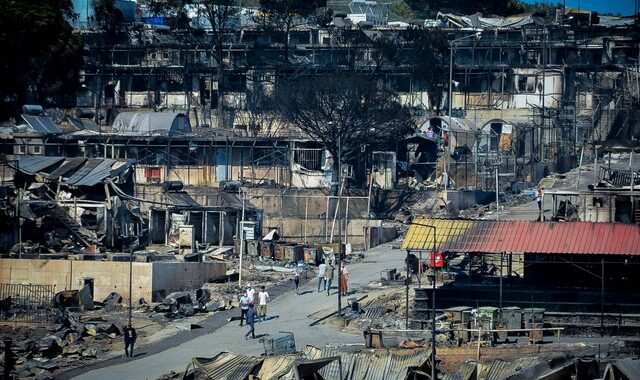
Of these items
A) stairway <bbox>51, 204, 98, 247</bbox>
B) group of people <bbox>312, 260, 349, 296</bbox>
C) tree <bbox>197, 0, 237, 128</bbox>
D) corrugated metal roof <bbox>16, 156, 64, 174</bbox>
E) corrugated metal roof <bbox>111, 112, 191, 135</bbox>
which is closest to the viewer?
group of people <bbox>312, 260, 349, 296</bbox>

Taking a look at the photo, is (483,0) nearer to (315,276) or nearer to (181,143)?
(181,143)

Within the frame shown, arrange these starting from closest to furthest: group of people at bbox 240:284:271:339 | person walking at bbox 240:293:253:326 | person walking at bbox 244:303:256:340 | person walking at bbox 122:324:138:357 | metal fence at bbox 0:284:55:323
→ 1. person walking at bbox 122:324:138:357
2. person walking at bbox 244:303:256:340
3. group of people at bbox 240:284:271:339
4. person walking at bbox 240:293:253:326
5. metal fence at bbox 0:284:55:323

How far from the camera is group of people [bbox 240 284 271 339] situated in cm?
4831

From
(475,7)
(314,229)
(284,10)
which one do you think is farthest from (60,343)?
(475,7)

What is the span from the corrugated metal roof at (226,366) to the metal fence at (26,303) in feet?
36.6

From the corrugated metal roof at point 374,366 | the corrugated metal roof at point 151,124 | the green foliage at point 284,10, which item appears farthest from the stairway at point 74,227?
the green foliage at point 284,10

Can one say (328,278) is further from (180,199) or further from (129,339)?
(180,199)

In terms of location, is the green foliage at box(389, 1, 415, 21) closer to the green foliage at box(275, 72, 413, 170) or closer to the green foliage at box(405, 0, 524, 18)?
the green foliage at box(405, 0, 524, 18)

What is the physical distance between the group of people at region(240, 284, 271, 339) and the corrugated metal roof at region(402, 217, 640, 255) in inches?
184

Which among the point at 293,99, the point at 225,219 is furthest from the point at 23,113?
the point at 225,219

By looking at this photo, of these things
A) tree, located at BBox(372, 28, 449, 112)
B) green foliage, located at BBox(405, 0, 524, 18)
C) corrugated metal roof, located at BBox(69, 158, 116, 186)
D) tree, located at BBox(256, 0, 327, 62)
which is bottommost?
corrugated metal roof, located at BBox(69, 158, 116, 186)

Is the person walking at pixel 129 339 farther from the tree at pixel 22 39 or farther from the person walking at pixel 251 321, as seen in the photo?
the tree at pixel 22 39

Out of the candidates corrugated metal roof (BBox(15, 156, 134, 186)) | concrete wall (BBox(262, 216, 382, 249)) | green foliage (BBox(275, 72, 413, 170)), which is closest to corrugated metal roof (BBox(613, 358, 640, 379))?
concrete wall (BBox(262, 216, 382, 249))

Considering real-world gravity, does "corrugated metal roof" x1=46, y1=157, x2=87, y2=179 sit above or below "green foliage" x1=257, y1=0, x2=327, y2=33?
below
